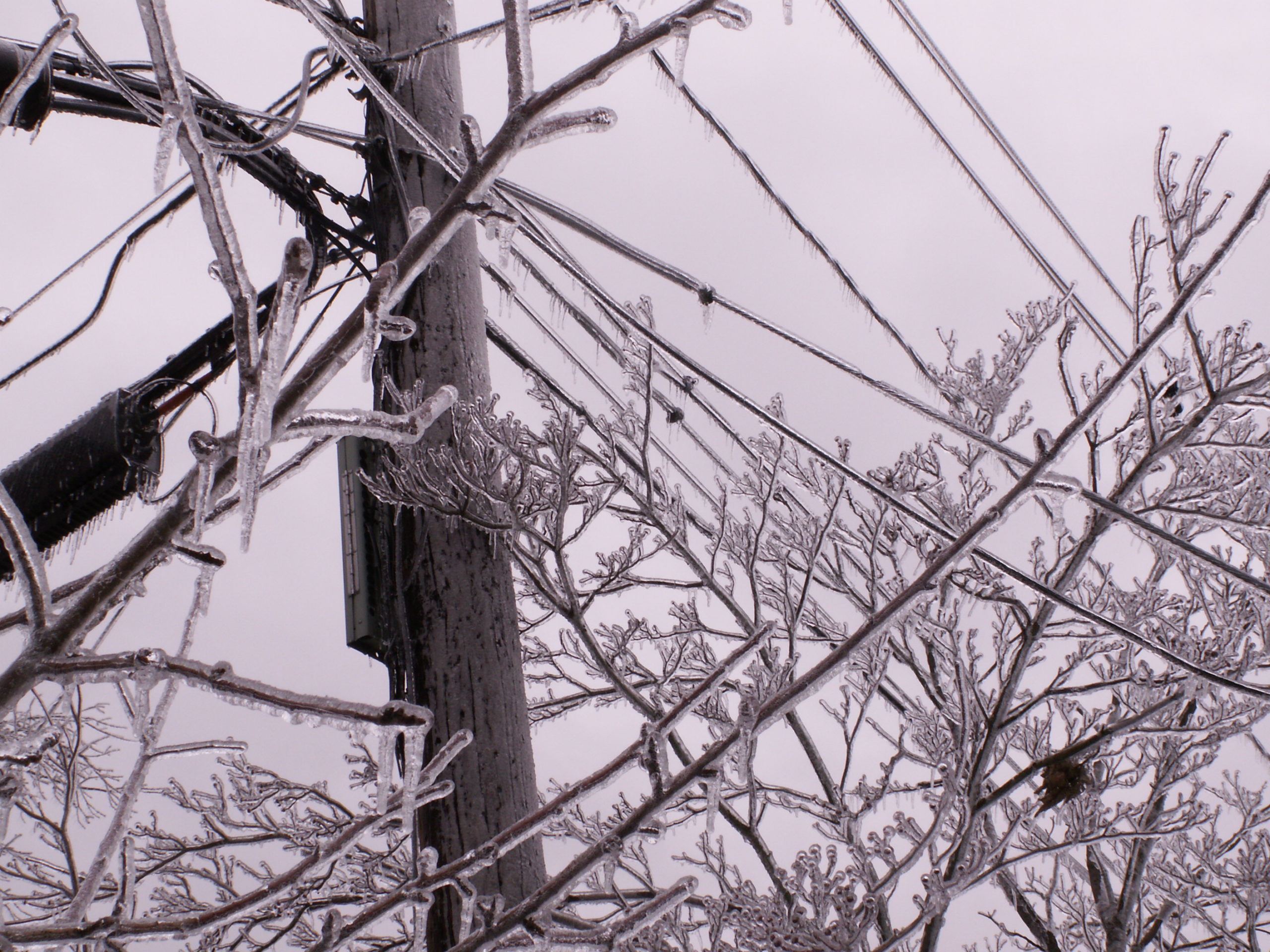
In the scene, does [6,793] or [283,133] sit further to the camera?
[283,133]

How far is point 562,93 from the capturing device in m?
0.72

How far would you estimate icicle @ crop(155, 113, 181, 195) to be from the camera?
0.68 m

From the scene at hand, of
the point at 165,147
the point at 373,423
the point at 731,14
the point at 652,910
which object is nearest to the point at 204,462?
the point at 373,423

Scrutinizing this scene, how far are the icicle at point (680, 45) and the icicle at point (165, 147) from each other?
1.30ft

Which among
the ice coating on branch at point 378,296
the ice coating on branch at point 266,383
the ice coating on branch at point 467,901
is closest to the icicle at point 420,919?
the ice coating on branch at point 467,901

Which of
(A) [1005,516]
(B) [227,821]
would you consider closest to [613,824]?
(B) [227,821]

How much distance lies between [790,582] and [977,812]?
1.25m

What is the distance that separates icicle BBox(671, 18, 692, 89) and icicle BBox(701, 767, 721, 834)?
829 mm

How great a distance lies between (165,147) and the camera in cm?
73

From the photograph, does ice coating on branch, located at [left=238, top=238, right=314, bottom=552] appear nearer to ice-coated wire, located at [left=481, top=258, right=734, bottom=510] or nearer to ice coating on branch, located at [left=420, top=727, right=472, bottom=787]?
ice coating on branch, located at [left=420, top=727, right=472, bottom=787]

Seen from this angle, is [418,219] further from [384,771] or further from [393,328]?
[384,771]

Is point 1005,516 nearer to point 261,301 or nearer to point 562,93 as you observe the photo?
point 562,93

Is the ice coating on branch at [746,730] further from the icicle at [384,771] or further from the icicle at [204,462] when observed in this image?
the icicle at [204,462]

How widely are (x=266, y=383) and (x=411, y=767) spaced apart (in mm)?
468
